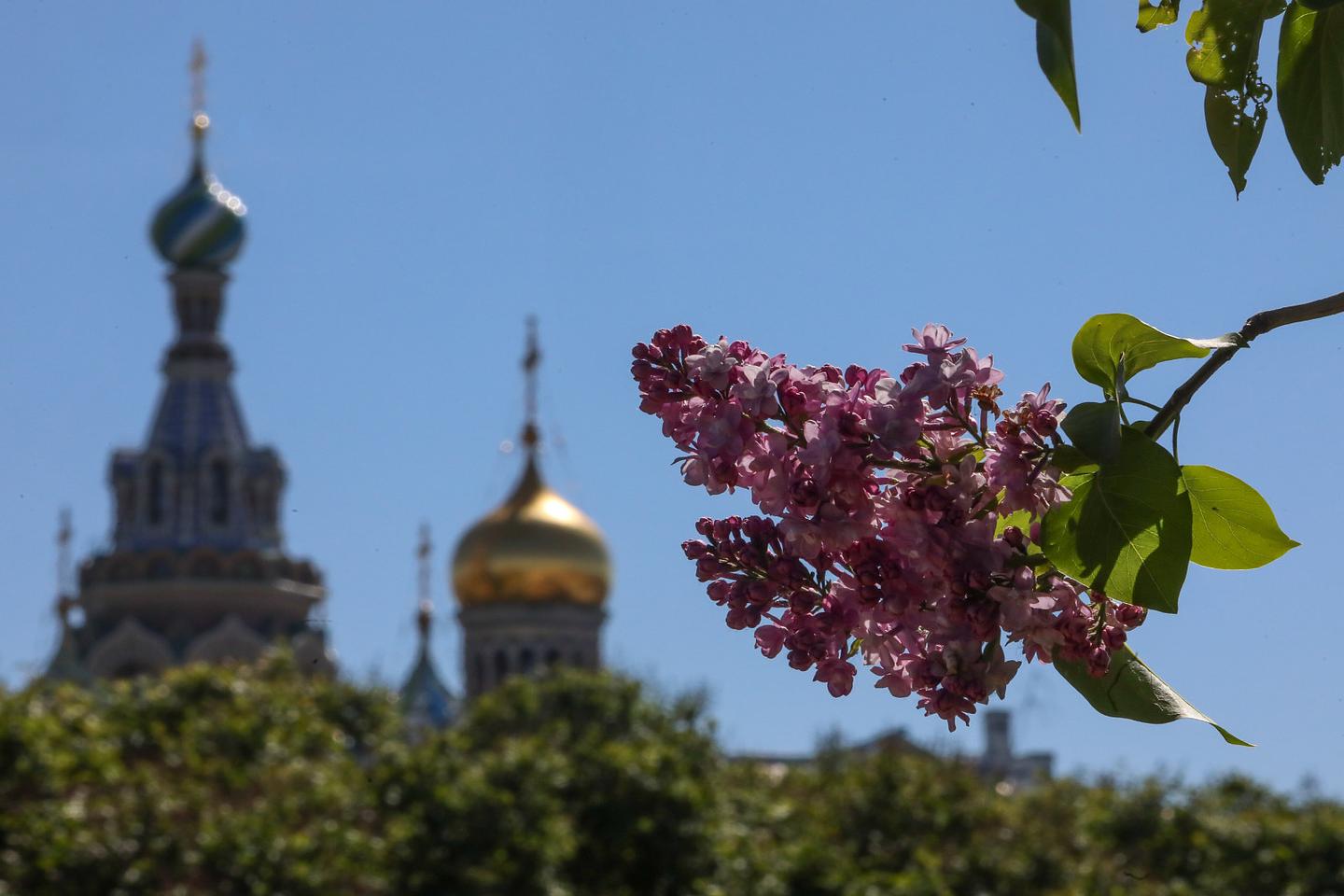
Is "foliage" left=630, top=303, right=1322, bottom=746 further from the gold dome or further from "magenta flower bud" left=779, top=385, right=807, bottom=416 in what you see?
the gold dome

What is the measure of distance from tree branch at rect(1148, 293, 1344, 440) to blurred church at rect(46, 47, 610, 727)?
44.7 meters

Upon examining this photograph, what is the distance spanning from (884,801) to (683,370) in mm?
19673

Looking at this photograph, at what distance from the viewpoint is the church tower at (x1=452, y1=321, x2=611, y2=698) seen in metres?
50.0

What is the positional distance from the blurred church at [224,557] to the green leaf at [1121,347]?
44682 millimetres

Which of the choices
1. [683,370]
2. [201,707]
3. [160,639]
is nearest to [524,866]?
[201,707]

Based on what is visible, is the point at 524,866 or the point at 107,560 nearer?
the point at 524,866

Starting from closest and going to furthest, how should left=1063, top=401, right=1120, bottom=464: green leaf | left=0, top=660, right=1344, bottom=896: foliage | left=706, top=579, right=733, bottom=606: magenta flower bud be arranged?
left=1063, top=401, right=1120, bottom=464: green leaf, left=706, top=579, right=733, bottom=606: magenta flower bud, left=0, top=660, right=1344, bottom=896: foliage

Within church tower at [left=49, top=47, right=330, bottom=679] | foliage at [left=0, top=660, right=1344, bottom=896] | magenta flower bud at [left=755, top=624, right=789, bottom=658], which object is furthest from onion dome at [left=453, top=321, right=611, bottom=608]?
magenta flower bud at [left=755, top=624, right=789, bottom=658]

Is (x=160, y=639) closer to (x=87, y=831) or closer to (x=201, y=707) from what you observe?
(x=201, y=707)

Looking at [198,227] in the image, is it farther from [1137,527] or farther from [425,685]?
[1137,527]

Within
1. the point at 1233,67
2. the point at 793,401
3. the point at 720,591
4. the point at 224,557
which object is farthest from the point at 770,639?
the point at 224,557

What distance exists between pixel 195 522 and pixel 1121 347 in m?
55.1

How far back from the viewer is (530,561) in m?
50.0

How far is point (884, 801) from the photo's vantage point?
21203mm
